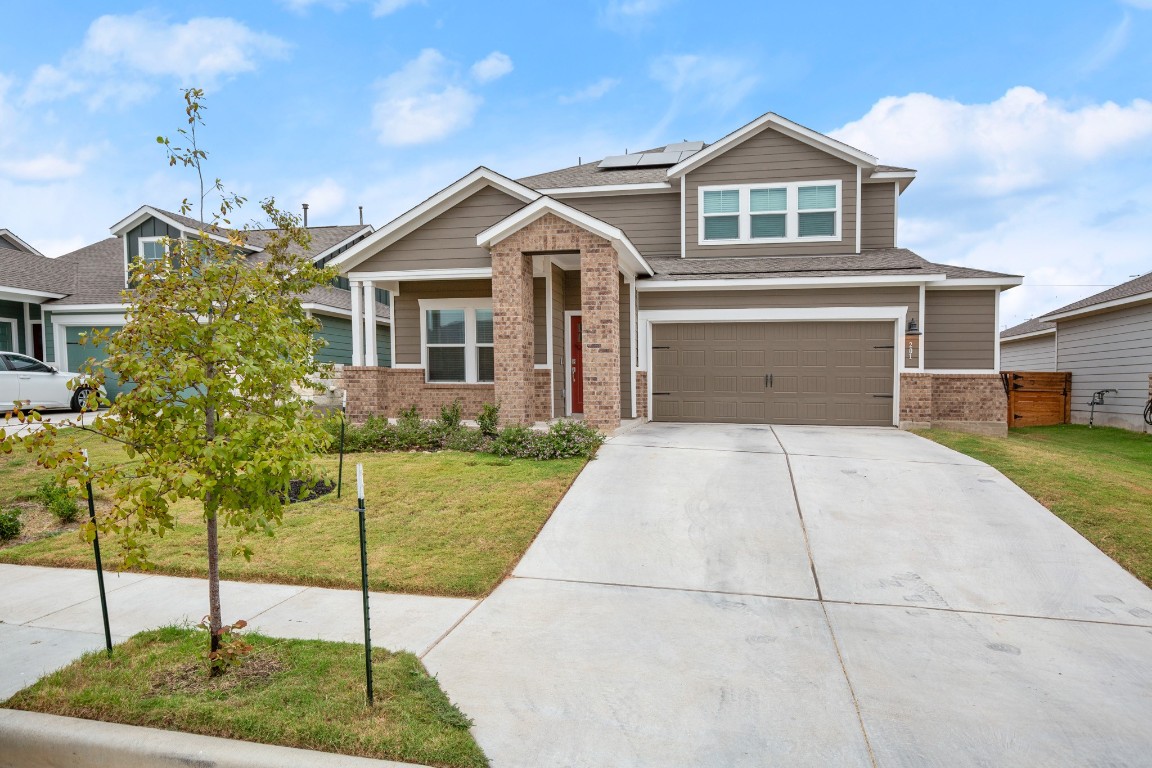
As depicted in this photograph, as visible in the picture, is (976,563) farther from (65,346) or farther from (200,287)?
(65,346)

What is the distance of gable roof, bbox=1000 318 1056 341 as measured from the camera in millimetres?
20980

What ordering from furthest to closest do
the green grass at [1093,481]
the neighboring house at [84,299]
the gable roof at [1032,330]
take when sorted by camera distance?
1. the gable roof at [1032,330]
2. the neighboring house at [84,299]
3. the green grass at [1093,481]

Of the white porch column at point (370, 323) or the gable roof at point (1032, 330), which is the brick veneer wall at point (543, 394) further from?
the gable roof at point (1032, 330)

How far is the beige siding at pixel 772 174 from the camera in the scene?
587 inches

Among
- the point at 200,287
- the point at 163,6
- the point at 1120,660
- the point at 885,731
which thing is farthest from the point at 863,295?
the point at 163,6

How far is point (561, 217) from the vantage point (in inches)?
454

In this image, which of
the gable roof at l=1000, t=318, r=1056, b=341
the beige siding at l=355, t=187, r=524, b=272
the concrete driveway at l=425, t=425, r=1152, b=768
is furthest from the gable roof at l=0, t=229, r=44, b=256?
the gable roof at l=1000, t=318, r=1056, b=341

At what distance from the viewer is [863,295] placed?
43.1 ft

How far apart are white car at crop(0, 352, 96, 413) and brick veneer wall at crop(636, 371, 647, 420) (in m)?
12.9

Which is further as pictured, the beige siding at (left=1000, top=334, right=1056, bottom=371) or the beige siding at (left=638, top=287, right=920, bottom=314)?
the beige siding at (left=1000, top=334, right=1056, bottom=371)

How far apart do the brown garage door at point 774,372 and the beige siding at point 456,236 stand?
3.93 m

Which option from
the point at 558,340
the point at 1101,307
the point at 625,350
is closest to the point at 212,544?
the point at 558,340

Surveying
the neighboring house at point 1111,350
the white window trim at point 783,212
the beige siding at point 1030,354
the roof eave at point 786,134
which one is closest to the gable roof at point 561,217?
the white window trim at point 783,212

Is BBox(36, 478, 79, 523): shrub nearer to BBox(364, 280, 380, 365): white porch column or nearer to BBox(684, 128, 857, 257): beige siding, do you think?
BBox(364, 280, 380, 365): white porch column
